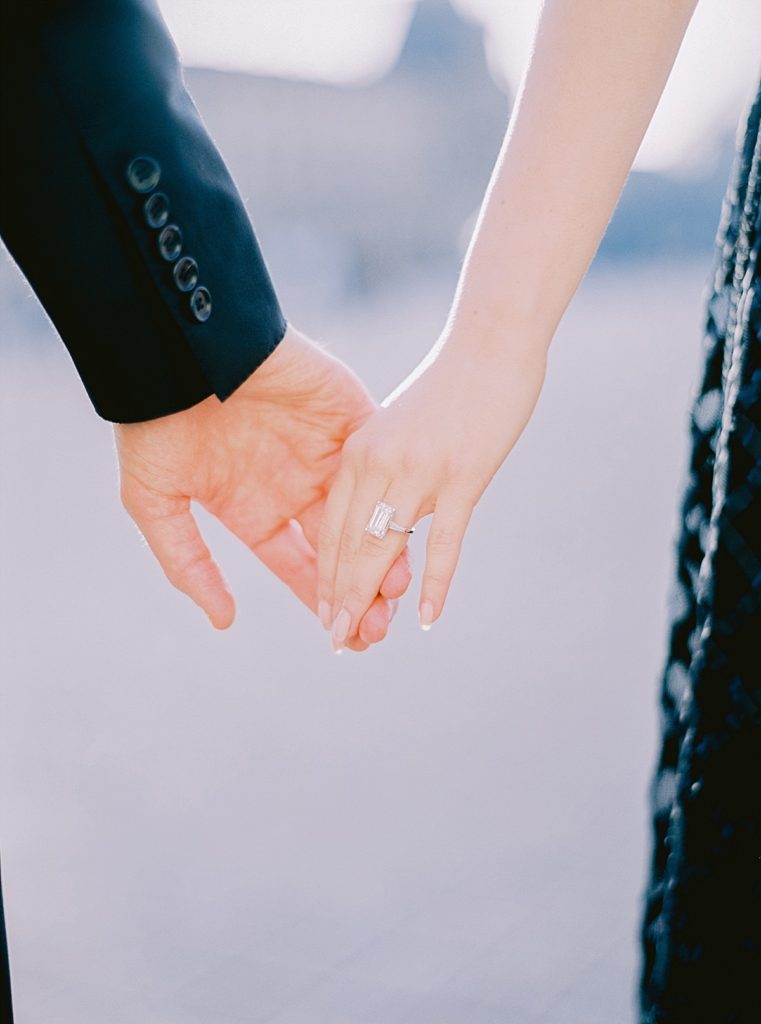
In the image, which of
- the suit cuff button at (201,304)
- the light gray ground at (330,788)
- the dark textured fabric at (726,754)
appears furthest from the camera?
the light gray ground at (330,788)

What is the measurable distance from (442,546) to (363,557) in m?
0.09

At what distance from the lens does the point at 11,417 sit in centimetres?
863

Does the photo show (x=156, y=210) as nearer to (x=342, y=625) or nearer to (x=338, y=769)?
(x=342, y=625)

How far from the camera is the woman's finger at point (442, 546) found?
4.00 ft

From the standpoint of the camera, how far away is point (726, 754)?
0.99 metres

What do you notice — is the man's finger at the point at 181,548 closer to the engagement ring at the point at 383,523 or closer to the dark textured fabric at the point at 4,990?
the engagement ring at the point at 383,523

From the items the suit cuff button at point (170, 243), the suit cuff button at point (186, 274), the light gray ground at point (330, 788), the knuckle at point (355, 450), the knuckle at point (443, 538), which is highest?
the suit cuff button at point (170, 243)

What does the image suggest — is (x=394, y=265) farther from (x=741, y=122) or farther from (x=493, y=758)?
(x=741, y=122)

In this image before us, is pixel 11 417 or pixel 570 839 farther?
pixel 11 417

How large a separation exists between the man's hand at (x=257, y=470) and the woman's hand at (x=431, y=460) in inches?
3.2

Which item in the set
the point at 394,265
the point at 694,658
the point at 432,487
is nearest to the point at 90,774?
the point at 432,487

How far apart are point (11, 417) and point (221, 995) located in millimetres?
6903

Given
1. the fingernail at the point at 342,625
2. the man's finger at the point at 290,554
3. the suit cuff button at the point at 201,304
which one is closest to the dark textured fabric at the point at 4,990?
the fingernail at the point at 342,625

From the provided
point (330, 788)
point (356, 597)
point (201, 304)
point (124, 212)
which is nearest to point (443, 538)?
point (356, 597)
